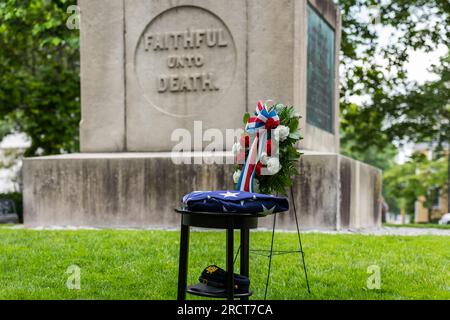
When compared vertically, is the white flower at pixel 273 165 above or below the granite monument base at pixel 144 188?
above

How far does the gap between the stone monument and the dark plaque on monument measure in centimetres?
5

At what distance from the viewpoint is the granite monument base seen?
9633 mm

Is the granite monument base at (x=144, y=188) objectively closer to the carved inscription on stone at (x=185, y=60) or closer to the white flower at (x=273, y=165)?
the carved inscription on stone at (x=185, y=60)

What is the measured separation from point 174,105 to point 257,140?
5849mm

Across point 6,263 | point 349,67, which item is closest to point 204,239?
point 6,263

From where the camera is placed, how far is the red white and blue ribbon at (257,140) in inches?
203

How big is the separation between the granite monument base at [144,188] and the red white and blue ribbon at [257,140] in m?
4.51

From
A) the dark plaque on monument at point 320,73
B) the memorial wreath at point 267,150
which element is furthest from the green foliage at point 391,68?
the memorial wreath at point 267,150

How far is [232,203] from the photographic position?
14.4 ft

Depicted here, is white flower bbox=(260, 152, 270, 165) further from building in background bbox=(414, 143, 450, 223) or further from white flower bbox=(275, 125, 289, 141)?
building in background bbox=(414, 143, 450, 223)

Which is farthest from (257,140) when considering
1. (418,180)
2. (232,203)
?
(418,180)

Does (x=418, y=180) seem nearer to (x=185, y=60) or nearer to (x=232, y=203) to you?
(x=185, y=60)
